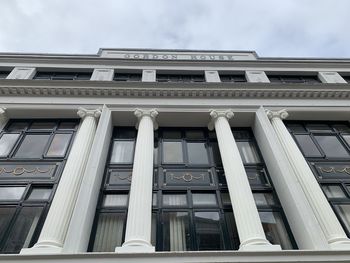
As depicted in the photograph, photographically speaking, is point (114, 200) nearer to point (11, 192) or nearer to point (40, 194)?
point (40, 194)

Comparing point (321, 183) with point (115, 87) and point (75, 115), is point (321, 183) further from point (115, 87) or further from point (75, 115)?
point (75, 115)

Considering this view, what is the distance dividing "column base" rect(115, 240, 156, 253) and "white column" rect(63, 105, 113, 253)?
4.32ft

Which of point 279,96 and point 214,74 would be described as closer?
point 279,96

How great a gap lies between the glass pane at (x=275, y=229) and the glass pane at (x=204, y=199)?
185cm

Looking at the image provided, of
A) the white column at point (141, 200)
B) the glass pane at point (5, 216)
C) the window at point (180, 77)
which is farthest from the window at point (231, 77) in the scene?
the glass pane at point (5, 216)

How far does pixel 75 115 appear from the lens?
45.3 ft

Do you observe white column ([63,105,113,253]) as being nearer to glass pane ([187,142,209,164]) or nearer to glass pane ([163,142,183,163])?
glass pane ([163,142,183,163])

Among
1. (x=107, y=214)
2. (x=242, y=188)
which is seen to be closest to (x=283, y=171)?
(x=242, y=188)

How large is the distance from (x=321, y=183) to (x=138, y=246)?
7.83m

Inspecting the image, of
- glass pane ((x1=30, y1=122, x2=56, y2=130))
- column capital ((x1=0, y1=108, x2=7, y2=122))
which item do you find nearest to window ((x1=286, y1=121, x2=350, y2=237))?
glass pane ((x1=30, y1=122, x2=56, y2=130))

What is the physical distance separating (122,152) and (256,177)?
608 centimetres

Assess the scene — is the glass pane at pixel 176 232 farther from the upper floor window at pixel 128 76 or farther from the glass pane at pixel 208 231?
the upper floor window at pixel 128 76

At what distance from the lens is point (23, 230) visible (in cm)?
923

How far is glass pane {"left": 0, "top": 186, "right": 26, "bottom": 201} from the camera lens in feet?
33.5
